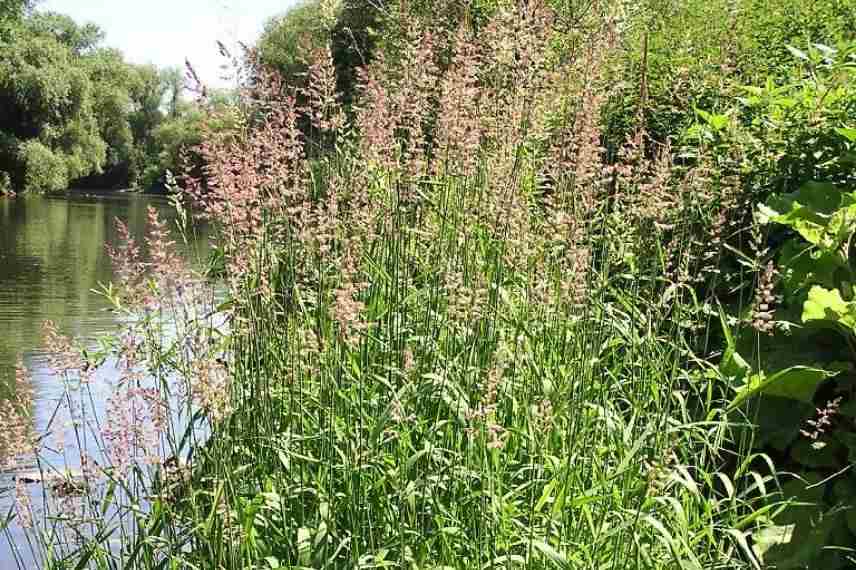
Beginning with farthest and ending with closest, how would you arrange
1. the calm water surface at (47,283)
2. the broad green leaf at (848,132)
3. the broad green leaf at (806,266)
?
the calm water surface at (47,283) < the broad green leaf at (848,132) < the broad green leaf at (806,266)

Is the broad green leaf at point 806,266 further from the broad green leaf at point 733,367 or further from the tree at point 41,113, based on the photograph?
the tree at point 41,113

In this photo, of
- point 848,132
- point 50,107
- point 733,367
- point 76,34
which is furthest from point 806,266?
point 76,34

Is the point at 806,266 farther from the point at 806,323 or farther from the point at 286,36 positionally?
the point at 286,36

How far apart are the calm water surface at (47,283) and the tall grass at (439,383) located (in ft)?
1.67

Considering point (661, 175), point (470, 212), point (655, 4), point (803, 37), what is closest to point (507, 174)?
point (470, 212)

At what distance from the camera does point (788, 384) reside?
338cm

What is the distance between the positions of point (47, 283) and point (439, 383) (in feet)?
56.2

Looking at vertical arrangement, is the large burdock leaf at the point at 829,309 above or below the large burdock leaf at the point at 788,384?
above

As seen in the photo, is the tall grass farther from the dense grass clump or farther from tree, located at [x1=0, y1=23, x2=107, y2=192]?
tree, located at [x1=0, y1=23, x2=107, y2=192]

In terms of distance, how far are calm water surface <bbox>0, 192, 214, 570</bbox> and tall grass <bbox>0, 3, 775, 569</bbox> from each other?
1.67 feet

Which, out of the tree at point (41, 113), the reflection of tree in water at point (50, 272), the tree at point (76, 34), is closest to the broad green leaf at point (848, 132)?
the reflection of tree in water at point (50, 272)

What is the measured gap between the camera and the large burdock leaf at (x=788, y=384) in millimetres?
3318

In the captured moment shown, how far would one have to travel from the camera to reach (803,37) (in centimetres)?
595

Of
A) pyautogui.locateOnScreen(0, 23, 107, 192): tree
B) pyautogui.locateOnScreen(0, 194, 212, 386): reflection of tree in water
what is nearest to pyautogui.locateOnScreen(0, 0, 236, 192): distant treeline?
pyautogui.locateOnScreen(0, 23, 107, 192): tree
